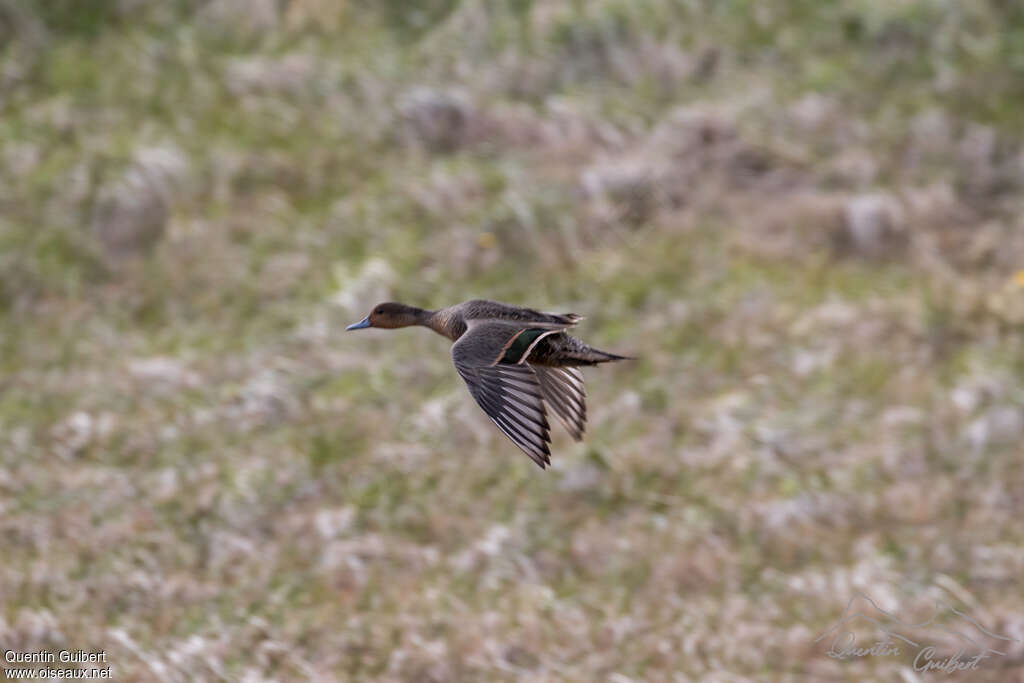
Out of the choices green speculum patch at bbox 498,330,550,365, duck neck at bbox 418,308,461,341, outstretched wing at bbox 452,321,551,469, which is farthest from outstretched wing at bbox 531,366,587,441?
outstretched wing at bbox 452,321,551,469

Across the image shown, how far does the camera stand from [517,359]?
545cm

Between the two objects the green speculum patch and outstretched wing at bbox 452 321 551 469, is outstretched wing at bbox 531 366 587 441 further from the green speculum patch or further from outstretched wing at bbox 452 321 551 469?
outstretched wing at bbox 452 321 551 469

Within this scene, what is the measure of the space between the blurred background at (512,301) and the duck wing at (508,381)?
2.20 metres

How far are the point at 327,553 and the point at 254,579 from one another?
50 cm

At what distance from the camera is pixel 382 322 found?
6625 millimetres

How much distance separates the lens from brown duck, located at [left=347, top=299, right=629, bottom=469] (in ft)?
16.9

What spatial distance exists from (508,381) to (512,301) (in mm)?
4474

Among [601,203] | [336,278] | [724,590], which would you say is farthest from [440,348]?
[724,590]

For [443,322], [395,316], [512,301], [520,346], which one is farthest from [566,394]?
[512,301]

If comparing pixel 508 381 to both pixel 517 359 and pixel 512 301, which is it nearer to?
pixel 517 359

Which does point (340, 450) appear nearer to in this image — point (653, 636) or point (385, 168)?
point (653, 636)

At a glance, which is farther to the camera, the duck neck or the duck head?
the duck head

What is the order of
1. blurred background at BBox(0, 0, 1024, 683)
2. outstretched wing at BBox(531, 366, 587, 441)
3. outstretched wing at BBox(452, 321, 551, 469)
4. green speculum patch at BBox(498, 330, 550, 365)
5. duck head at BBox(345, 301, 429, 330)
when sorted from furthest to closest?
blurred background at BBox(0, 0, 1024, 683) → duck head at BBox(345, 301, 429, 330) → outstretched wing at BBox(531, 366, 587, 441) → green speculum patch at BBox(498, 330, 550, 365) → outstretched wing at BBox(452, 321, 551, 469)

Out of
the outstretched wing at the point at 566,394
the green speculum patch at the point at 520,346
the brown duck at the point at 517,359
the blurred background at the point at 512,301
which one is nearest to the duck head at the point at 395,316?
the brown duck at the point at 517,359
